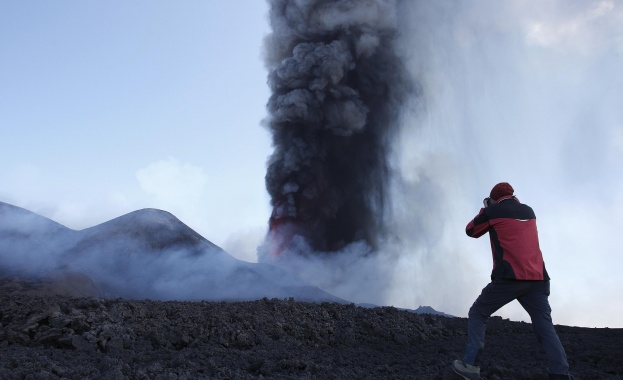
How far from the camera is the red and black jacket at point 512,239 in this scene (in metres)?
4.68

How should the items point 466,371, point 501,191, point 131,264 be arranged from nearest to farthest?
point 466,371, point 501,191, point 131,264

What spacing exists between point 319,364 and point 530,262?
2.47 m

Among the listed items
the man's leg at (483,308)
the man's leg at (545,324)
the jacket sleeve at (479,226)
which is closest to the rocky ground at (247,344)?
the man's leg at (483,308)

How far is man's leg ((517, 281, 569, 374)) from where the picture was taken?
15.2 ft

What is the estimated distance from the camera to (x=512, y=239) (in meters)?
4.75

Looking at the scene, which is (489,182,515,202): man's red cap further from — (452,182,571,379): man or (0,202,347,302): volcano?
(0,202,347,302): volcano

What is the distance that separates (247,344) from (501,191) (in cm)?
390

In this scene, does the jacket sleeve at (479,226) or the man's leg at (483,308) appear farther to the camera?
the jacket sleeve at (479,226)

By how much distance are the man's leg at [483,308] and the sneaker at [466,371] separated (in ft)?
0.14

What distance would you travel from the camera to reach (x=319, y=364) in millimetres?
5645

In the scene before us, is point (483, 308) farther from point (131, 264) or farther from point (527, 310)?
point (131, 264)

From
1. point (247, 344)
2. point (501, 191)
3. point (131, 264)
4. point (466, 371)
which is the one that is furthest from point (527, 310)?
point (131, 264)

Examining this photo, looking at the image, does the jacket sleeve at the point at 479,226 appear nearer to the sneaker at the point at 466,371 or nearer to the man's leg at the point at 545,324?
the man's leg at the point at 545,324

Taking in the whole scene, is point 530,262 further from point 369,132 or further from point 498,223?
point 369,132
